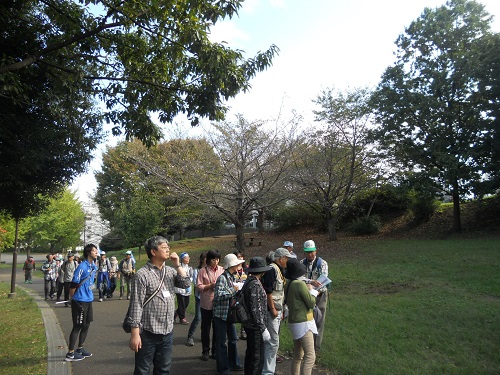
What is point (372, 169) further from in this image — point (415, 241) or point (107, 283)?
point (107, 283)

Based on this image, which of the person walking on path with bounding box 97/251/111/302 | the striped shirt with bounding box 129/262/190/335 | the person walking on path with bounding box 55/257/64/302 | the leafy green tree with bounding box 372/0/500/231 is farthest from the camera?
the leafy green tree with bounding box 372/0/500/231

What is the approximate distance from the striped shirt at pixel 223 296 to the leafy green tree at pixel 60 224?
34806 millimetres

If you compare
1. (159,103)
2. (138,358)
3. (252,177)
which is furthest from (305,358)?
(252,177)

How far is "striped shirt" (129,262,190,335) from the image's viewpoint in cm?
390

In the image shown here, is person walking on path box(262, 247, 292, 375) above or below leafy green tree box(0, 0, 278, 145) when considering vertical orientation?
below

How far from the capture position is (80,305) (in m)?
6.31

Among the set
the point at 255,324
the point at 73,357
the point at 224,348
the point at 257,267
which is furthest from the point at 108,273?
the point at 255,324

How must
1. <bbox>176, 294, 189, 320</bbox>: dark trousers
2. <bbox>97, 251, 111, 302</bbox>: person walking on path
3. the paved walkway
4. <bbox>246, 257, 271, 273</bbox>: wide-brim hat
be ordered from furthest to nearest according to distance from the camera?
<bbox>97, 251, 111, 302</bbox>: person walking on path, <bbox>176, 294, 189, 320</bbox>: dark trousers, the paved walkway, <bbox>246, 257, 271, 273</bbox>: wide-brim hat

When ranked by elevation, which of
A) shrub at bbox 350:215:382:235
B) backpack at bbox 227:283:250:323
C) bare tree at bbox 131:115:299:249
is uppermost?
bare tree at bbox 131:115:299:249

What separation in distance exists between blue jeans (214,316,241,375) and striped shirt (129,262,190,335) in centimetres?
146

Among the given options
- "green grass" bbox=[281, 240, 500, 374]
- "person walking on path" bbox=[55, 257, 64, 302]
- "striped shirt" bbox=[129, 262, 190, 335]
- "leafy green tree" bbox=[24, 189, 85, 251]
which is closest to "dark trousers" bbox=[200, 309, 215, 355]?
"green grass" bbox=[281, 240, 500, 374]

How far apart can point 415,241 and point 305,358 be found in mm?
17857

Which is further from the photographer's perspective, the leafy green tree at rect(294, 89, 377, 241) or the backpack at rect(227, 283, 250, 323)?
the leafy green tree at rect(294, 89, 377, 241)

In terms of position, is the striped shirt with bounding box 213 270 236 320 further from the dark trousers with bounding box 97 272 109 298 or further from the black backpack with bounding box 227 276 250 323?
the dark trousers with bounding box 97 272 109 298
